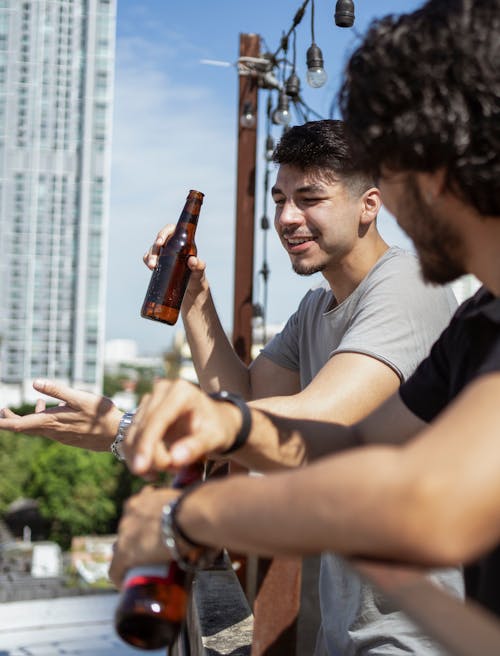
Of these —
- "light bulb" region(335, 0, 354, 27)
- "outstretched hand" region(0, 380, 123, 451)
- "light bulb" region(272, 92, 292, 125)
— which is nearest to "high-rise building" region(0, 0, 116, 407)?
"light bulb" region(272, 92, 292, 125)

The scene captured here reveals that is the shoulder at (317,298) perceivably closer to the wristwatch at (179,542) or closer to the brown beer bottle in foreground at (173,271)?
the brown beer bottle in foreground at (173,271)

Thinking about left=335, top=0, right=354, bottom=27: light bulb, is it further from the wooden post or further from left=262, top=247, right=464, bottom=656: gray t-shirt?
the wooden post

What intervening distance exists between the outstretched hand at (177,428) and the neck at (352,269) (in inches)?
38.8

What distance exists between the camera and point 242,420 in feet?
3.50

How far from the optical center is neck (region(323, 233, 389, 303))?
6.47ft

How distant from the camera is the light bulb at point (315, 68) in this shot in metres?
3.45

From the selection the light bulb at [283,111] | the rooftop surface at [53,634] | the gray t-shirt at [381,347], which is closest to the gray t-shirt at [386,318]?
the gray t-shirt at [381,347]

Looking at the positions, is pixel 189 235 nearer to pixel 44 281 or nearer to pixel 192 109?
pixel 192 109

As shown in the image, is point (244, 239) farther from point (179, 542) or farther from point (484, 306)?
point (179, 542)

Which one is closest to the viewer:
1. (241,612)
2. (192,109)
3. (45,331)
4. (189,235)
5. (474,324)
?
(474,324)

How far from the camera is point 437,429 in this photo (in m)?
0.75

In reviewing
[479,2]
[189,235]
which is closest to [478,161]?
[479,2]

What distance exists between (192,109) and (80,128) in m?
33.9

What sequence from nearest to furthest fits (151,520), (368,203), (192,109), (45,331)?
(151,520) → (368,203) → (192,109) → (45,331)
